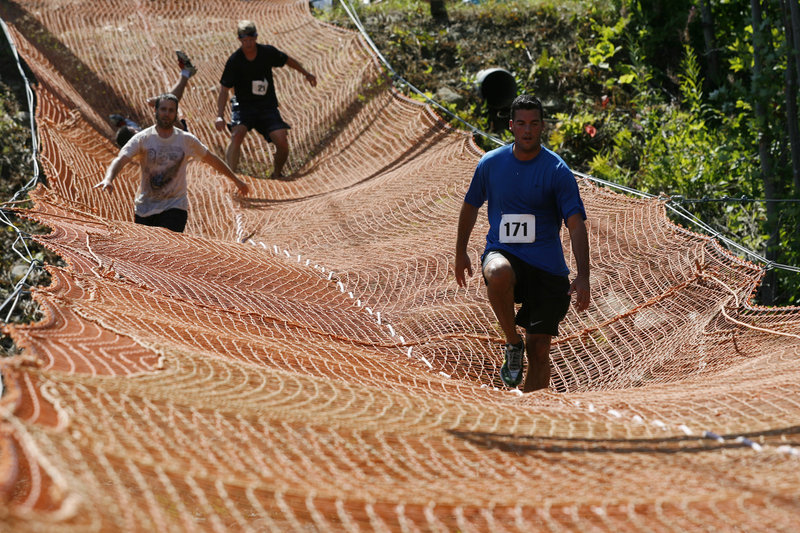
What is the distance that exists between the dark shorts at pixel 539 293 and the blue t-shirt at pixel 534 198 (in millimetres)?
37

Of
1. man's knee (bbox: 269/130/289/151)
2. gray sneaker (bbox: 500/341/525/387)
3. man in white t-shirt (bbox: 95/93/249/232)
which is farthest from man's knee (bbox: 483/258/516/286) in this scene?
man's knee (bbox: 269/130/289/151)

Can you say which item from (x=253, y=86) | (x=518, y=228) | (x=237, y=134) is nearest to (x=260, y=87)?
(x=253, y=86)

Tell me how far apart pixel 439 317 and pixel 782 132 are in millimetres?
3095

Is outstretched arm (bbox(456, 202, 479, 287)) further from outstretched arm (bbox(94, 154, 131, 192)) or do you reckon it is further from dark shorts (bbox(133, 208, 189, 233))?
dark shorts (bbox(133, 208, 189, 233))

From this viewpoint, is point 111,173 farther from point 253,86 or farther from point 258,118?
point 258,118

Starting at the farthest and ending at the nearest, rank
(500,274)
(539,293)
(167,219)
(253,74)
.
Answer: (253,74)
(167,219)
(539,293)
(500,274)

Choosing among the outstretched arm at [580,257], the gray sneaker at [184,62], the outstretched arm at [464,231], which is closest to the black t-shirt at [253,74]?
the gray sneaker at [184,62]

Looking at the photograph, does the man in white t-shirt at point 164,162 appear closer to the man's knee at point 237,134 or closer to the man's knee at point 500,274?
the man's knee at point 237,134

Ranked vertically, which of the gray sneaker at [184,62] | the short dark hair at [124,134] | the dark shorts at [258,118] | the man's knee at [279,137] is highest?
the gray sneaker at [184,62]

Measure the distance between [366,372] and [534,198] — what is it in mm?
1149

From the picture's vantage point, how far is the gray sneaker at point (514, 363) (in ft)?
14.6

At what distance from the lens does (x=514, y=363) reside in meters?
4.48

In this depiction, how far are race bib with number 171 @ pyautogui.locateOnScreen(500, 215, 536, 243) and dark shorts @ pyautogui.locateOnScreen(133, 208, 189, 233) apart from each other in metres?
3.28

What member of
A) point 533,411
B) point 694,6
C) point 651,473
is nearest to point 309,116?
point 694,6
